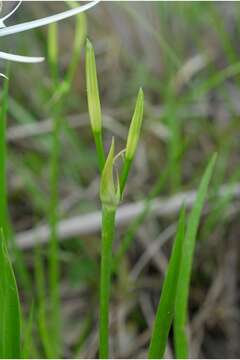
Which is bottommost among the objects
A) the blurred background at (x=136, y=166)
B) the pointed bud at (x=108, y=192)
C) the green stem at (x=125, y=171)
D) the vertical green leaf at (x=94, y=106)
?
the blurred background at (x=136, y=166)

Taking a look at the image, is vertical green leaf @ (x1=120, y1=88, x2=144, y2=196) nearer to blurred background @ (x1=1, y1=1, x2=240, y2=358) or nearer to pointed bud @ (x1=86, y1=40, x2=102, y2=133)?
pointed bud @ (x1=86, y1=40, x2=102, y2=133)

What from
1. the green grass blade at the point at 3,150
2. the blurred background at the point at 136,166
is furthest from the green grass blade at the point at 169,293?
the blurred background at the point at 136,166

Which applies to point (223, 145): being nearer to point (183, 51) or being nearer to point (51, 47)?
point (183, 51)

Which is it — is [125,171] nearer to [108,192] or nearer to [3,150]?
[108,192]

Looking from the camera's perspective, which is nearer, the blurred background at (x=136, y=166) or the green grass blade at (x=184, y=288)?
the green grass blade at (x=184, y=288)

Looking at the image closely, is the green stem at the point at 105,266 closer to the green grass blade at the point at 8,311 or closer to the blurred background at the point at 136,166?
the green grass blade at the point at 8,311

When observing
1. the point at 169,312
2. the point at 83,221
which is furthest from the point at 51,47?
the point at 169,312

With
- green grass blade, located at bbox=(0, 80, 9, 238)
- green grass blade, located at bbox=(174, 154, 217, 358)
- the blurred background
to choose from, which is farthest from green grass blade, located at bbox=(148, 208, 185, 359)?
the blurred background
